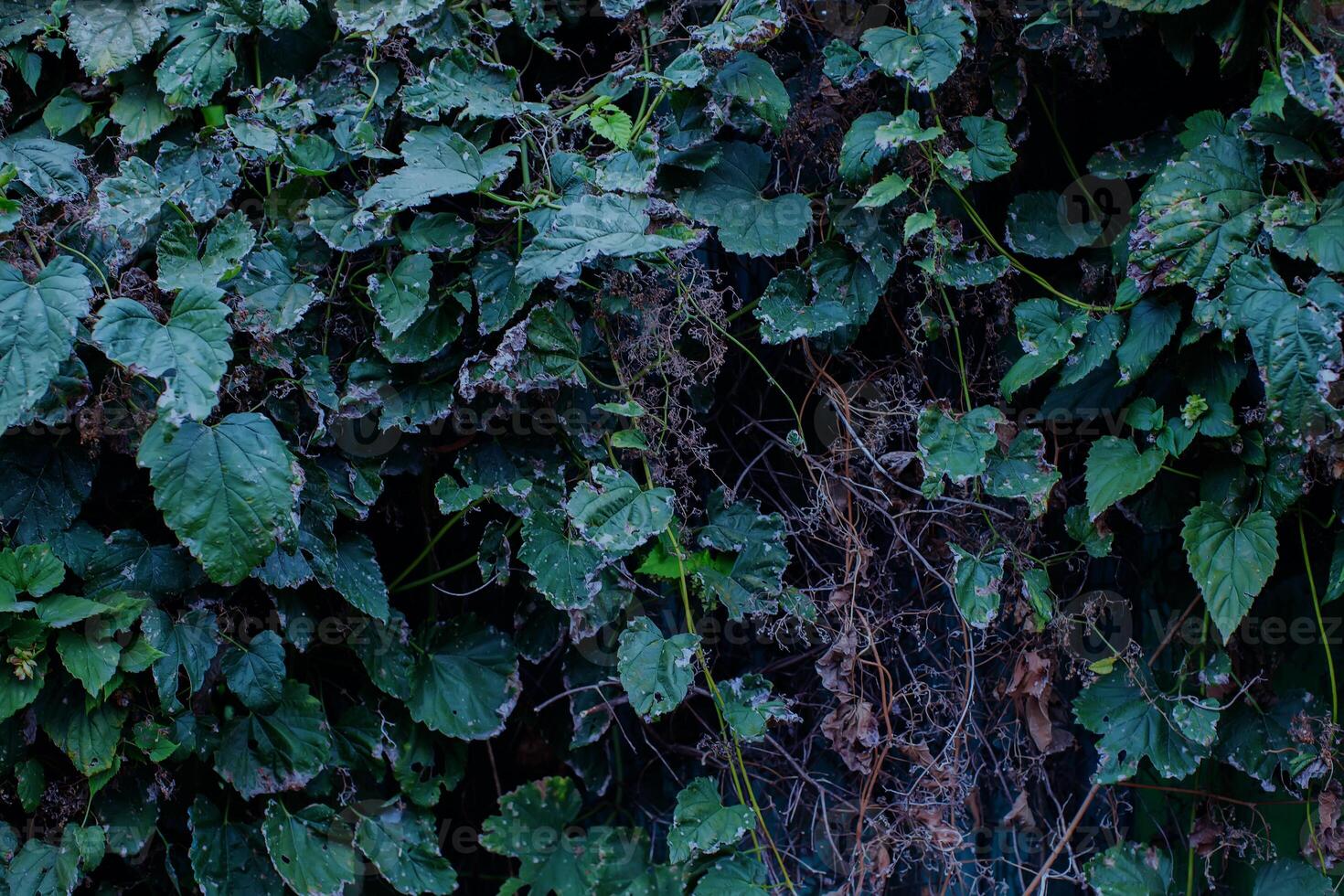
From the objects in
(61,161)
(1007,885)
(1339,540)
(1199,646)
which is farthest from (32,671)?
(1339,540)

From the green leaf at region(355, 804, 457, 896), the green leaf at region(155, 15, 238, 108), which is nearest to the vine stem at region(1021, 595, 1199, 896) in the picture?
the green leaf at region(355, 804, 457, 896)

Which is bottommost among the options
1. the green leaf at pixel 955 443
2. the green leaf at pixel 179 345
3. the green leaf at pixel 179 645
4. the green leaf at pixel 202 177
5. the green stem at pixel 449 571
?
the green stem at pixel 449 571

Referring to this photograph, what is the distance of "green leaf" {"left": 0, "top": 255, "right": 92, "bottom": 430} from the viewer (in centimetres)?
149

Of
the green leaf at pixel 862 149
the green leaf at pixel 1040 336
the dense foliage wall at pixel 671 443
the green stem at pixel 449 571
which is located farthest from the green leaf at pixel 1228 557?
the green stem at pixel 449 571

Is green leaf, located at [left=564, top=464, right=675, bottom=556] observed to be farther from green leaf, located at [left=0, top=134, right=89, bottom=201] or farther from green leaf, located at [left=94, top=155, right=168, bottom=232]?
green leaf, located at [left=0, top=134, right=89, bottom=201]

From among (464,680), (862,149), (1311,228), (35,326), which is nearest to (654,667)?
(464,680)

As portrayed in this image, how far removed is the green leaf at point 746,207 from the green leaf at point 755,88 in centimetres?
11

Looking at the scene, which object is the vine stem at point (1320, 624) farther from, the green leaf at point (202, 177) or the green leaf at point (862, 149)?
the green leaf at point (202, 177)

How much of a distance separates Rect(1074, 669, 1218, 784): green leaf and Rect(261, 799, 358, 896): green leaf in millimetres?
1351

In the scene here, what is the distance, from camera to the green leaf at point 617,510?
5.65 ft

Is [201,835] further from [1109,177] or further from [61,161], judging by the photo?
[1109,177]

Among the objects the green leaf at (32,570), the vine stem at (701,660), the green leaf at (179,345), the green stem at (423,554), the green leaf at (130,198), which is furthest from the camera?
the green stem at (423,554)

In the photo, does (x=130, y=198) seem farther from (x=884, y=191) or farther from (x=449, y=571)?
(x=884, y=191)

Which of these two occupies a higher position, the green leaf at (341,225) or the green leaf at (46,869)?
the green leaf at (341,225)
